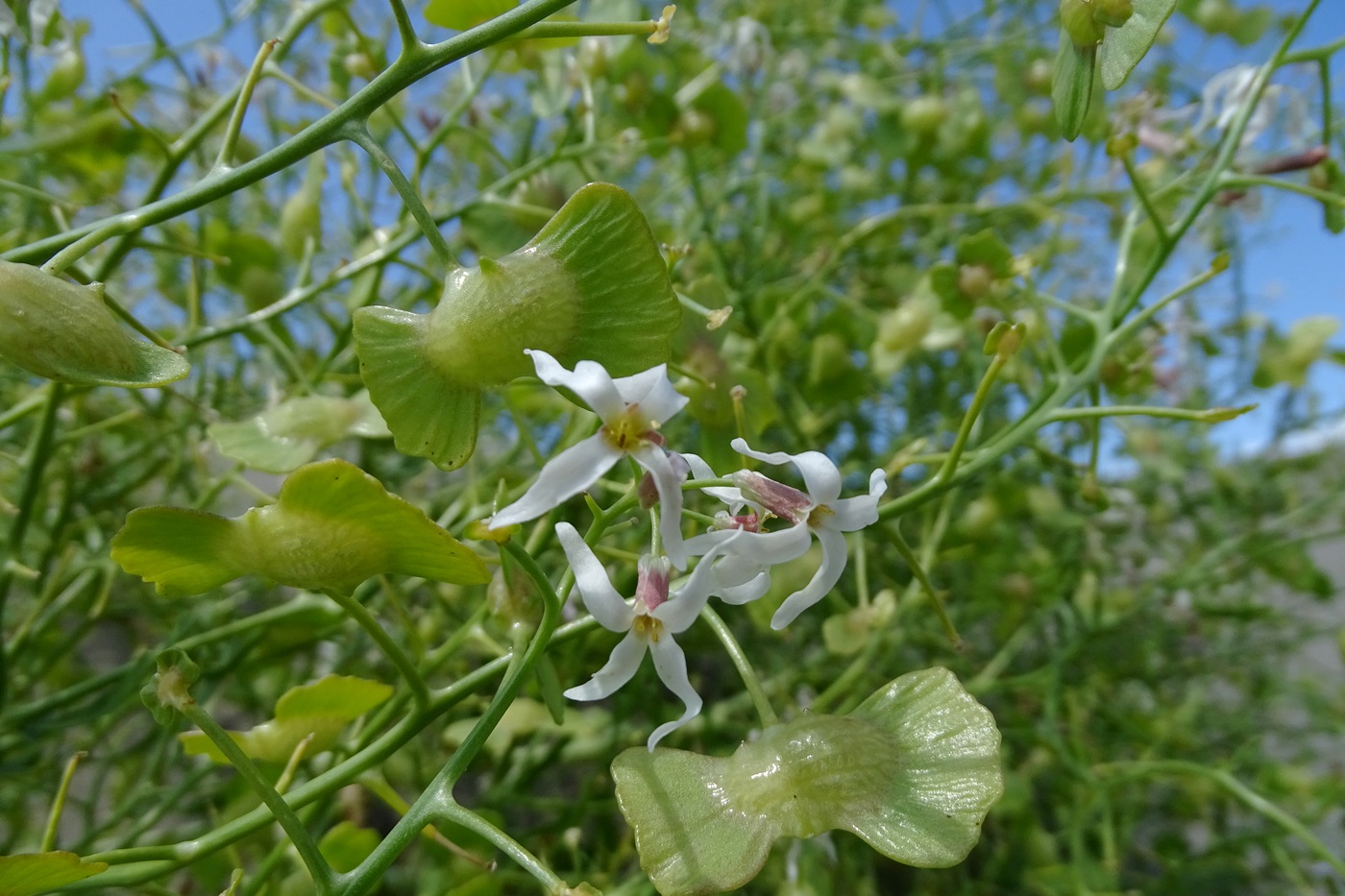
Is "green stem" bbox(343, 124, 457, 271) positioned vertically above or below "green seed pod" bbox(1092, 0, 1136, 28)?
above

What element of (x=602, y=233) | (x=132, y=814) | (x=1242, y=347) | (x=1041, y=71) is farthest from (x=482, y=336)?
(x=1242, y=347)

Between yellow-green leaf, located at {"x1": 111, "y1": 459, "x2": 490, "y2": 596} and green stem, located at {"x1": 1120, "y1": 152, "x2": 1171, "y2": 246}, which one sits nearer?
yellow-green leaf, located at {"x1": 111, "y1": 459, "x2": 490, "y2": 596}

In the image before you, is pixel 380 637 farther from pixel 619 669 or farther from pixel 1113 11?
pixel 1113 11

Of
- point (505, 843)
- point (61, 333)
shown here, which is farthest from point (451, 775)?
point (61, 333)

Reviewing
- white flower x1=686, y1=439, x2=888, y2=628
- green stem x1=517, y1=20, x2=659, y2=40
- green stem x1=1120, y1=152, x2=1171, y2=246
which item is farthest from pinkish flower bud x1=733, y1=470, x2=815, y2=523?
green stem x1=1120, y1=152, x2=1171, y2=246

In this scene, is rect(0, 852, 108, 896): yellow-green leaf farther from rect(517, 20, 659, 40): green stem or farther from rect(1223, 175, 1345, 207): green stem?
rect(1223, 175, 1345, 207): green stem

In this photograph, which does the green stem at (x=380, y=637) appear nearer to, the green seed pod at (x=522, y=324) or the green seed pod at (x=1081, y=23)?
the green seed pod at (x=522, y=324)

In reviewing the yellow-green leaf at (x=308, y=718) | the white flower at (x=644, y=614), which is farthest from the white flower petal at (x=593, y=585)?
the yellow-green leaf at (x=308, y=718)
